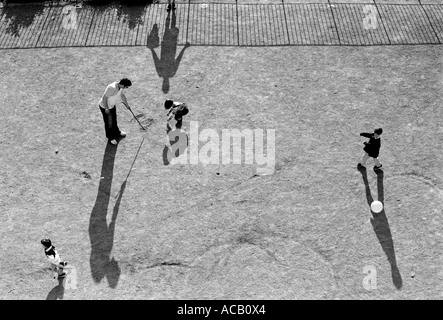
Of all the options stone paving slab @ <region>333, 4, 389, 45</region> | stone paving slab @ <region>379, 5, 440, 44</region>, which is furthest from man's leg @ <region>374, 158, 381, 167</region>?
stone paving slab @ <region>379, 5, 440, 44</region>

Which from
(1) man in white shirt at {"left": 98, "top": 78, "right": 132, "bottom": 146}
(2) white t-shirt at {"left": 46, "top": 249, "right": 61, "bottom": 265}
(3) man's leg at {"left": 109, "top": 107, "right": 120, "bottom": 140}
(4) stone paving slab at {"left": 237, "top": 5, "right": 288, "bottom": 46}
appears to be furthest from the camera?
(4) stone paving slab at {"left": 237, "top": 5, "right": 288, "bottom": 46}

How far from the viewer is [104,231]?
40.7ft

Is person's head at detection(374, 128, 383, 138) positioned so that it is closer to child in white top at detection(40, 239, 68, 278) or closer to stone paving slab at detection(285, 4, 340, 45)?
stone paving slab at detection(285, 4, 340, 45)

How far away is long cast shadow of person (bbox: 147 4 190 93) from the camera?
15.8 meters

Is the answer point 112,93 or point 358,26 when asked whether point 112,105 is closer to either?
point 112,93

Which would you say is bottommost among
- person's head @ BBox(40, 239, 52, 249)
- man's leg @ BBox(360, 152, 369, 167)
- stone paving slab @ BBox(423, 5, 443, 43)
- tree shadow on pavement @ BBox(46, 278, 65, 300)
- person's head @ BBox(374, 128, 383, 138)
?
tree shadow on pavement @ BBox(46, 278, 65, 300)

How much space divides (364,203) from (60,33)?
1002 cm

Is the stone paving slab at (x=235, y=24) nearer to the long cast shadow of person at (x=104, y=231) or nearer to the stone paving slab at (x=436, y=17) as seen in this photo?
the stone paving slab at (x=436, y=17)

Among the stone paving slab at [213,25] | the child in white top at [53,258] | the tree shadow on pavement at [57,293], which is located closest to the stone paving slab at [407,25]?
the stone paving slab at [213,25]

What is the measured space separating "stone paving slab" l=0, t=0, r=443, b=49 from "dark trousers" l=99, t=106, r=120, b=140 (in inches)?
144

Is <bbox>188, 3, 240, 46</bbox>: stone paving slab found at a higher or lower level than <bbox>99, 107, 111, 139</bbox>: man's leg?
higher

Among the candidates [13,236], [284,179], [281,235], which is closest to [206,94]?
[284,179]

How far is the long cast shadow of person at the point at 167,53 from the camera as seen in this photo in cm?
1577

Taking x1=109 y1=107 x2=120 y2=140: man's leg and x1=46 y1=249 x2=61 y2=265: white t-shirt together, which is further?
x1=109 y1=107 x2=120 y2=140: man's leg
